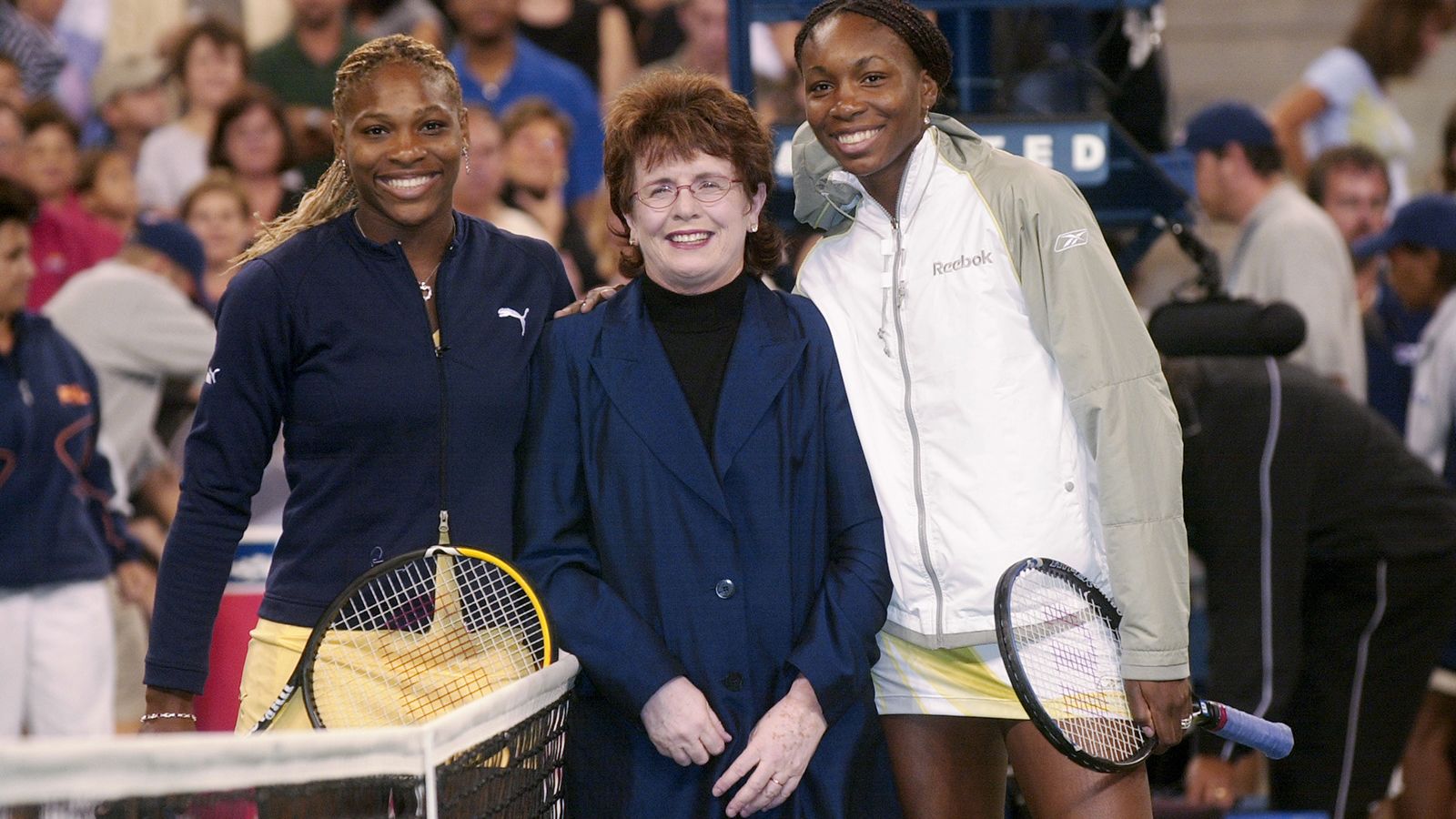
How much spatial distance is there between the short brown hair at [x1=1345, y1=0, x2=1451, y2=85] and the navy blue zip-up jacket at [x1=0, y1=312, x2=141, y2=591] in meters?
7.36

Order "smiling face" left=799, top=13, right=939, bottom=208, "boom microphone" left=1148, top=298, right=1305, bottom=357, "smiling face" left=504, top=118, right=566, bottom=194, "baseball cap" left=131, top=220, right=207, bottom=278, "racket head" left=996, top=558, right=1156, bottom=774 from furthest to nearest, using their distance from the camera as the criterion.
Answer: "smiling face" left=504, top=118, right=566, bottom=194
"baseball cap" left=131, top=220, right=207, bottom=278
"boom microphone" left=1148, top=298, right=1305, bottom=357
"smiling face" left=799, top=13, right=939, bottom=208
"racket head" left=996, top=558, right=1156, bottom=774

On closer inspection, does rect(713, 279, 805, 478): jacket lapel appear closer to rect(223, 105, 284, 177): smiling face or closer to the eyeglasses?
the eyeglasses

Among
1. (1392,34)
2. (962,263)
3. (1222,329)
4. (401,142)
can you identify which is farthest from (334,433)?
(1392,34)

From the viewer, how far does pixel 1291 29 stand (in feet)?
35.6

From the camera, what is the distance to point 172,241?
731 centimetres

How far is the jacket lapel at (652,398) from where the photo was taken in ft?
9.48

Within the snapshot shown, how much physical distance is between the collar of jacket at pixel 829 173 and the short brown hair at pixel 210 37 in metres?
5.64

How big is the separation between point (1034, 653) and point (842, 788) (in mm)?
400

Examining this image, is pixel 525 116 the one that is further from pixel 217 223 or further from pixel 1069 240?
pixel 1069 240

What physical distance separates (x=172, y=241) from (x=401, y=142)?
463 cm

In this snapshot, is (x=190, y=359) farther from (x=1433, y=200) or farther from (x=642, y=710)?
(x=1433, y=200)

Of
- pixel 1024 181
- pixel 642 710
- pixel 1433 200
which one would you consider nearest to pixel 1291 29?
pixel 1433 200

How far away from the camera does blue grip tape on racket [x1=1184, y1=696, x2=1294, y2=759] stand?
9.94 ft

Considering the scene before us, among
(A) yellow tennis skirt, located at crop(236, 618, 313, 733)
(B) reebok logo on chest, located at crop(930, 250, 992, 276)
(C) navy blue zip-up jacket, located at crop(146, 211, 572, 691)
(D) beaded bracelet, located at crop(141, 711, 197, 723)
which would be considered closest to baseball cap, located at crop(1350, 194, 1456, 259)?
(B) reebok logo on chest, located at crop(930, 250, 992, 276)
